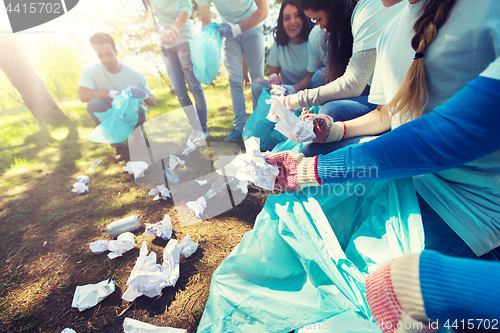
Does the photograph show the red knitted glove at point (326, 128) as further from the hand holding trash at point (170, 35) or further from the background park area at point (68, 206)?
the hand holding trash at point (170, 35)

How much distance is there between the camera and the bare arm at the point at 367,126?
3.88 ft

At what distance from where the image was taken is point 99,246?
1.35 m

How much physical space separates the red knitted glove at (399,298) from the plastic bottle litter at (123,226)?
1.41m

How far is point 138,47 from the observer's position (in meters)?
4.22

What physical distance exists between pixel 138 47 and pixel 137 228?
4.01 metres

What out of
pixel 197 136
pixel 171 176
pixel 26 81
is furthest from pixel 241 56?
pixel 26 81

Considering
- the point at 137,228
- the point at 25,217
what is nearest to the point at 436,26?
the point at 137,228

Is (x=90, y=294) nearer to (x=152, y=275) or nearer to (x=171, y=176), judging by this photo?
(x=152, y=275)

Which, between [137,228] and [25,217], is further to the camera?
[25,217]

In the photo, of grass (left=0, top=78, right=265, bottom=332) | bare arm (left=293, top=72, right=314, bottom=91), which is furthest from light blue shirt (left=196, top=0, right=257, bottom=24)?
grass (left=0, top=78, right=265, bottom=332)

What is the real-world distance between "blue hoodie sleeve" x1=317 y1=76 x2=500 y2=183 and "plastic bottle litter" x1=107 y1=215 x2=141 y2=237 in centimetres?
125

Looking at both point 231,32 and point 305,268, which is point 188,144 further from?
point 305,268

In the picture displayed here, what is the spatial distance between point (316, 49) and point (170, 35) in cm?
141

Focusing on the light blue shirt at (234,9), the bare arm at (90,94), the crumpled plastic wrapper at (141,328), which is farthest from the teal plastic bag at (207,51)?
the crumpled plastic wrapper at (141,328)
